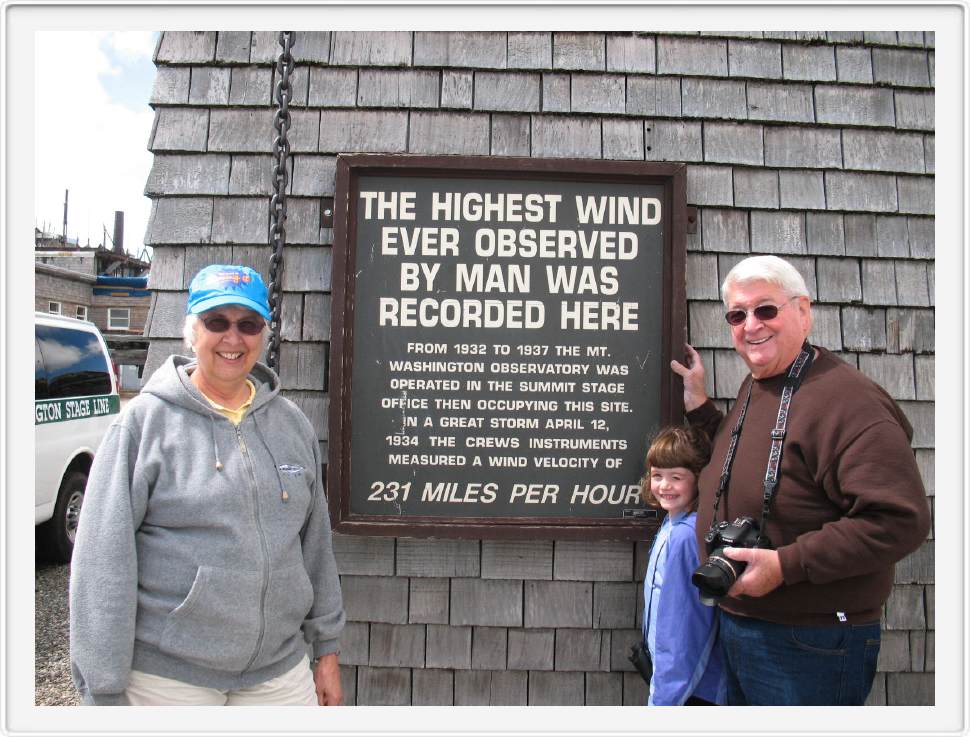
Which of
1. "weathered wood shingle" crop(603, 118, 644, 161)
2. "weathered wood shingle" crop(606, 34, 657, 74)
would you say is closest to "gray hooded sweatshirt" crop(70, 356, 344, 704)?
"weathered wood shingle" crop(603, 118, 644, 161)

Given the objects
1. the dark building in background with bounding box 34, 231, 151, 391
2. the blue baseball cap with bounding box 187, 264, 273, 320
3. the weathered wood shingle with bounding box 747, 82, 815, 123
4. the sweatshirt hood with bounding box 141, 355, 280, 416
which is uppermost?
the dark building in background with bounding box 34, 231, 151, 391

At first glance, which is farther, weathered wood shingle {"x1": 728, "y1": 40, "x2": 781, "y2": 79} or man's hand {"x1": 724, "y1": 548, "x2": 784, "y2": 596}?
weathered wood shingle {"x1": 728, "y1": 40, "x2": 781, "y2": 79}

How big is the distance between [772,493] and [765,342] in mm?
426

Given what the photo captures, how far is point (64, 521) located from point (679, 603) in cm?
512

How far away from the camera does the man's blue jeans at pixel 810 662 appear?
1.74 metres

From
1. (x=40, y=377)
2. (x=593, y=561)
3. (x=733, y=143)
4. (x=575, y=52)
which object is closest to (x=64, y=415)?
(x=40, y=377)

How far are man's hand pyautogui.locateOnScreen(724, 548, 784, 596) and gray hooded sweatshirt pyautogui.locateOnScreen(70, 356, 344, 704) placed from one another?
114cm

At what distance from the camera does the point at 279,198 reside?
8.02 ft

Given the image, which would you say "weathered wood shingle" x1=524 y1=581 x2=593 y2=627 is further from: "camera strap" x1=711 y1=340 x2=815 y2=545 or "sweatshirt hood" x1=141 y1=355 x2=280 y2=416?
"sweatshirt hood" x1=141 y1=355 x2=280 y2=416

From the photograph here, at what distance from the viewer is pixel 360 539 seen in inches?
98.3

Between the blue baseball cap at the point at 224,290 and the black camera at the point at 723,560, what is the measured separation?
4.44 ft

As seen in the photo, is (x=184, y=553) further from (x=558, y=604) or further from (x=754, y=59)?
(x=754, y=59)

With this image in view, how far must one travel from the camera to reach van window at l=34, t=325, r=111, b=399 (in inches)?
196

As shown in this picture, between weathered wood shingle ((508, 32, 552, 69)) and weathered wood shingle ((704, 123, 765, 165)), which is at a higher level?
weathered wood shingle ((508, 32, 552, 69))
